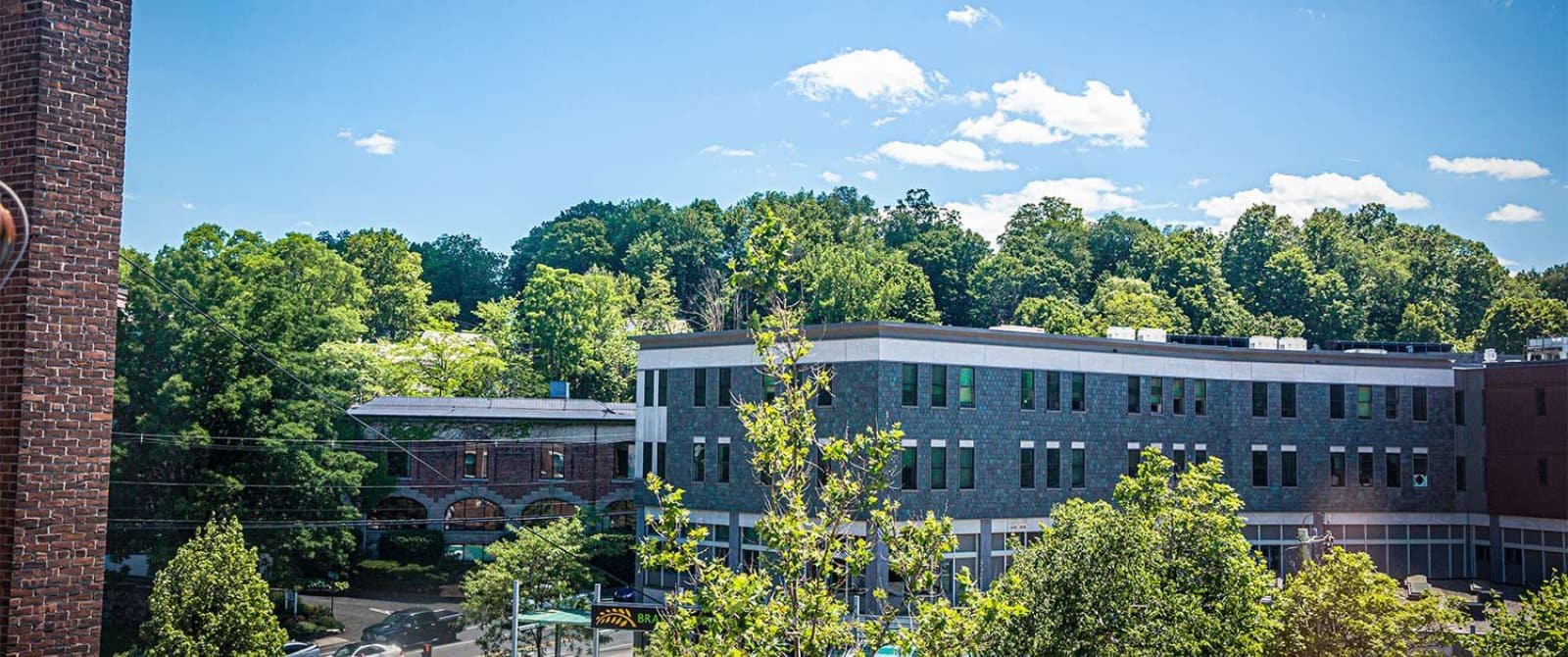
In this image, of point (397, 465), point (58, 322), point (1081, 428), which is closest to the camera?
point (58, 322)

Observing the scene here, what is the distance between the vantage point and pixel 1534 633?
71.8ft

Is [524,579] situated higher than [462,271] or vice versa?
[462,271]

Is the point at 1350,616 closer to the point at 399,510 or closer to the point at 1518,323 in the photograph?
the point at 399,510

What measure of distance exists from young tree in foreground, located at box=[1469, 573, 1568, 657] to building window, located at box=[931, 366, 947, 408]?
20335 millimetres

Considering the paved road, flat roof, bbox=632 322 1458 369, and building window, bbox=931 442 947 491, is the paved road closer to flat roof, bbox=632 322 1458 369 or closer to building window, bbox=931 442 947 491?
flat roof, bbox=632 322 1458 369

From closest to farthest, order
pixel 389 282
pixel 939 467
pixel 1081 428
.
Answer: pixel 939 467, pixel 1081 428, pixel 389 282

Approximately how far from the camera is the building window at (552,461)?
192 ft

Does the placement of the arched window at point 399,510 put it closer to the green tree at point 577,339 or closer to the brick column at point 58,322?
the green tree at point 577,339

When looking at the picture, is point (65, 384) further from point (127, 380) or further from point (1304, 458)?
point (1304, 458)

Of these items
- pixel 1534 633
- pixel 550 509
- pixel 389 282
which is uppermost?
pixel 389 282

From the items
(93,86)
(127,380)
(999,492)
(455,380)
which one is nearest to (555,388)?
(455,380)

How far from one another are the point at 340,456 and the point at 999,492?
26.8m

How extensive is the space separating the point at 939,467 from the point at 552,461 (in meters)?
23.9

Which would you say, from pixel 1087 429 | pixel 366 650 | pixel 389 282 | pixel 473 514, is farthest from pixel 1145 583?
pixel 389 282
